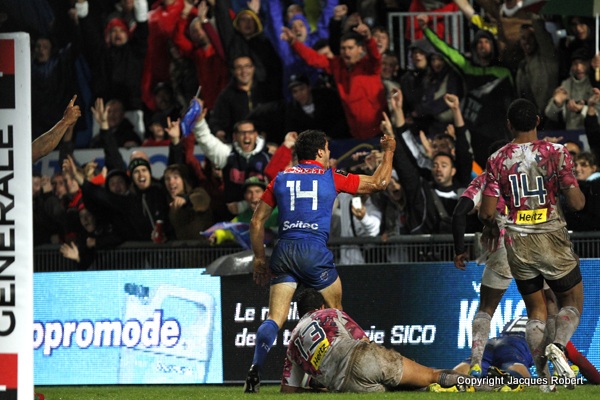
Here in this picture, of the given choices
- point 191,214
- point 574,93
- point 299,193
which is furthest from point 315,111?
point 299,193

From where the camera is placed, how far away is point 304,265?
11.0 m

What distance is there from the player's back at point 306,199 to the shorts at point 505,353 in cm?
194

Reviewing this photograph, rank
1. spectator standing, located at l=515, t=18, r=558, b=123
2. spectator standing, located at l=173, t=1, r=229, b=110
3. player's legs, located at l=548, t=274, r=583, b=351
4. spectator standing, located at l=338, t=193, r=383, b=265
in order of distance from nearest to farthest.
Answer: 1. player's legs, located at l=548, t=274, r=583, b=351
2. spectator standing, located at l=338, t=193, r=383, b=265
3. spectator standing, located at l=515, t=18, r=558, b=123
4. spectator standing, located at l=173, t=1, r=229, b=110


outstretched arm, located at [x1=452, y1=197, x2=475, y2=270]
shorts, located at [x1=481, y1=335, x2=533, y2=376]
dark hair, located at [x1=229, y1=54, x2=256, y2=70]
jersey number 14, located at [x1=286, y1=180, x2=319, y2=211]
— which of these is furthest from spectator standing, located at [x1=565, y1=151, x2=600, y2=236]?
dark hair, located at [x1=229, y1=54, x2=256, y2=70]

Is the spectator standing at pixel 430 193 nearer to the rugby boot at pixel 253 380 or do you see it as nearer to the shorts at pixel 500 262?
the shorts at pixel 500 262

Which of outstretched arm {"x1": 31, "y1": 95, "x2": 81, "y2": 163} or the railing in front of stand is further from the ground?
outstretched arm {"x1": 31, "y1": 95, "x2": 81, "y2": 163}

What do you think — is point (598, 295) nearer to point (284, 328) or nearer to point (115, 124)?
point (284, 328)

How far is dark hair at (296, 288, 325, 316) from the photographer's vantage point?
1075 cm

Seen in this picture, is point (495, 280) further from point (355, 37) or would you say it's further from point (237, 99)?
point (237, 99)

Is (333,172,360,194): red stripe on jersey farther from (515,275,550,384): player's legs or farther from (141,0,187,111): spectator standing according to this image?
(141,0,187,111): spectator standing

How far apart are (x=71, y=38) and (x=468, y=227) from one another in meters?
8.57

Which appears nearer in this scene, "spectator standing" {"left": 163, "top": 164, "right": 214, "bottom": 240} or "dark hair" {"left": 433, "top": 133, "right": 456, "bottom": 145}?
"dark hair" {"left": 433, "top": 133, "right": 456, "bottom": 145}

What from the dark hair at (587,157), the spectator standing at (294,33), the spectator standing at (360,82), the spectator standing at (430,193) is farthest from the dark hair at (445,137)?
the spectator standing at (294,33)

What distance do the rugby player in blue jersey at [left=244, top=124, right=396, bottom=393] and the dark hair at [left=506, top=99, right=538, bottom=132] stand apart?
1.46 meters
